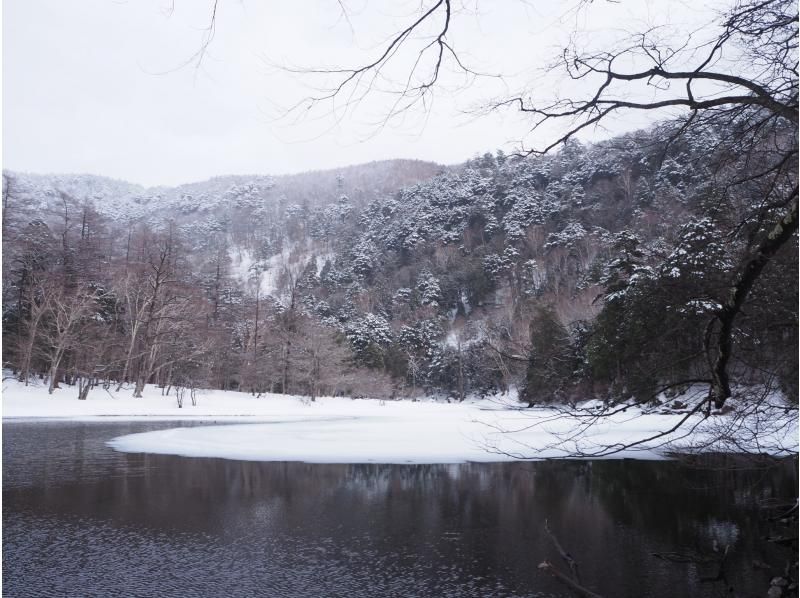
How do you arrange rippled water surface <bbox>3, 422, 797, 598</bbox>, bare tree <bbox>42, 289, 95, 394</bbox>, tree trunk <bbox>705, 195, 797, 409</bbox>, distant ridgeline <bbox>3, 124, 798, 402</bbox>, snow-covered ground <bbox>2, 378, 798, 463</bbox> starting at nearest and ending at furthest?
tree trunk <bbox>705, 195, 797, 409</bbox> → distant ridgeline <bbox>3, 124, 798, 402</bbox> → rippled water surface <bbox>3, 422, 797, 598</bbox> → snow-covered ground <bbox>2, 378, 798, 463</bbox> → bare tree <bbox>42, 289, 95, 394</bbox>

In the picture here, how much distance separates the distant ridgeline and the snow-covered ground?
3.27ft

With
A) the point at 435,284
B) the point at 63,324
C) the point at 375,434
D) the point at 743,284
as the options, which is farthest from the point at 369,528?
the point at 435,284

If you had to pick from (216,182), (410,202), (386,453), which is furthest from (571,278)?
(216,182)

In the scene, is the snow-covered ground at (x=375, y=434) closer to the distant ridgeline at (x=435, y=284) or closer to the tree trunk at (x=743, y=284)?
the tree trunk at (x=743, y=284)

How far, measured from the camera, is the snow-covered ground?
719cm

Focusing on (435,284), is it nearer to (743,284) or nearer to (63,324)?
(63,324)

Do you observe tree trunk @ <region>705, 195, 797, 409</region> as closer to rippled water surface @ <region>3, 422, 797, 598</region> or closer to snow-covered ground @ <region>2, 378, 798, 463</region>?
snow-covered ground @ <region>2, 378, 798, 463</region>

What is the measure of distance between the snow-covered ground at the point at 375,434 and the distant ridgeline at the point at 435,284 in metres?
1.00

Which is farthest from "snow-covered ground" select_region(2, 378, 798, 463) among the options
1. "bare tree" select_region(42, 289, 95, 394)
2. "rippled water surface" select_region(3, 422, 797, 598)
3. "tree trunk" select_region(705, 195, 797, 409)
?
"bare tree" select_region(42, 289, 95, 394)

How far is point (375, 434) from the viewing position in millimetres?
20266

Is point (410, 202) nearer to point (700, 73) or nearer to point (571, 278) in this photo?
point (571, 278)

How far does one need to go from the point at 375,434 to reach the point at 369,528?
40.1ft

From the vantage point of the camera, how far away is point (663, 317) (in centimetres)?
581

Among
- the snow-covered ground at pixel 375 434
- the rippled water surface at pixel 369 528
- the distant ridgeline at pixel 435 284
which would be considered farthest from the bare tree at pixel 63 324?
the rippled water surface at pixel 369 528
